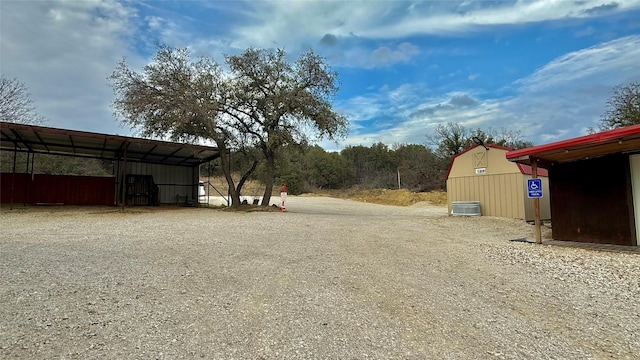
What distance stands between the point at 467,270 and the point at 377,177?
4911 centimetres

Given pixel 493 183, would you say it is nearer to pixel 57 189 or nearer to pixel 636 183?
pixel 636 183

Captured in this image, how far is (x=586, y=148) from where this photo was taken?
24.5 ft

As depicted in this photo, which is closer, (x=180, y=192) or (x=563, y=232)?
(x=563, y=232)

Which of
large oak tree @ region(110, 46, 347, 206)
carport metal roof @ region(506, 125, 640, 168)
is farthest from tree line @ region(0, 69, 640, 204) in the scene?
carport metal roof @ region(506, 125, 640, 168)

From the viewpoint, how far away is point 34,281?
179 inches

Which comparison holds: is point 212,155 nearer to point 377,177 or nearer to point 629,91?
point 629,91

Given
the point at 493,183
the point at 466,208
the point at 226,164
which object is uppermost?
the point at 226,164

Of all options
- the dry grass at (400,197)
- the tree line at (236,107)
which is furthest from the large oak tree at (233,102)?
the dry grass at (400,197)

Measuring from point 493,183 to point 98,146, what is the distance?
753 inches

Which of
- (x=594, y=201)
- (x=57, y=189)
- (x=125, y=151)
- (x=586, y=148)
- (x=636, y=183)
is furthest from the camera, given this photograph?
(x=57, y=189)

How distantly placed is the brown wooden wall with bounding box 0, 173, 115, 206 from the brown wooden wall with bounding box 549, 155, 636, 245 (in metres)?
21.4

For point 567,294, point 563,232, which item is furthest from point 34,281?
point 563,232

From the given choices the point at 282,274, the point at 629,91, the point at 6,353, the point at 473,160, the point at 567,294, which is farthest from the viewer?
the point at 629,91

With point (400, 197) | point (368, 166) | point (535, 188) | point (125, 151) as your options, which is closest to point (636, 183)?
point (535, 188)
